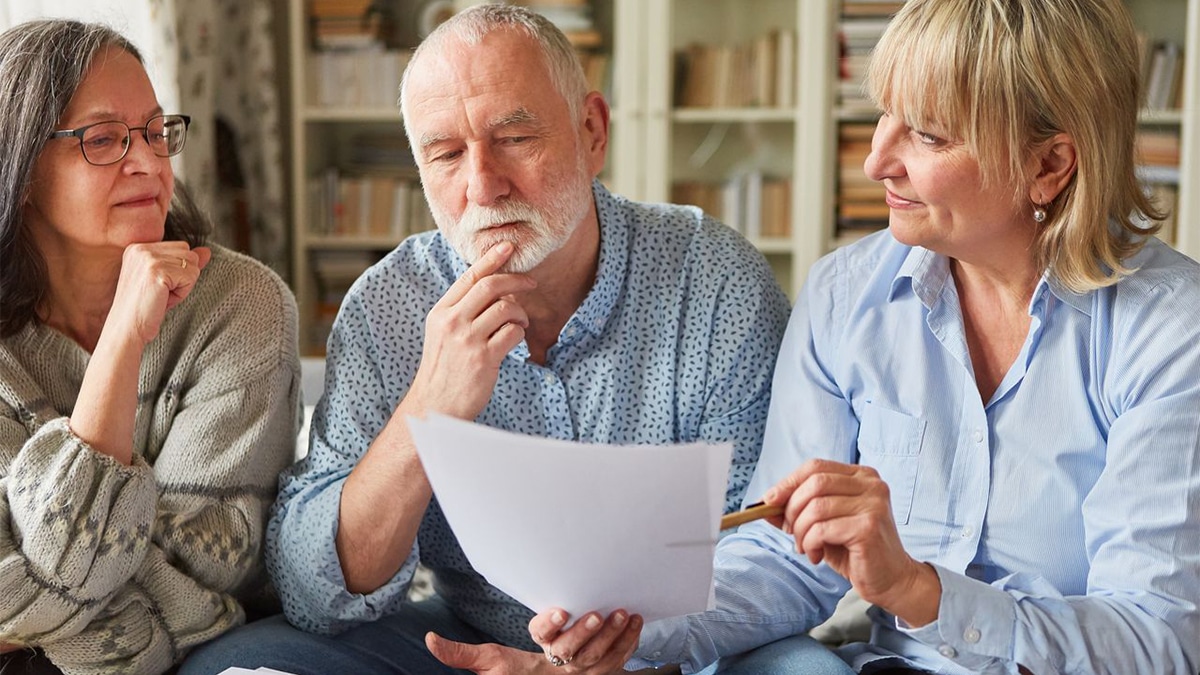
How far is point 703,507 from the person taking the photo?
3.53 ft

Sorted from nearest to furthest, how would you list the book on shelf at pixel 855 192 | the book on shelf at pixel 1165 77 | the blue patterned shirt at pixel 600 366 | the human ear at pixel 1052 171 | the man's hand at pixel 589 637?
the man's hand at pixel 589 637, the human ear at pixel 1052 171, the blue patterned shirt at pixel 600 366, the book on shelf at pixel 1165 77, the book on shelf at pixel 855 192

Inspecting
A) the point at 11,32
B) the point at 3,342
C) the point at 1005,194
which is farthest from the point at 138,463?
the point at 1005,194

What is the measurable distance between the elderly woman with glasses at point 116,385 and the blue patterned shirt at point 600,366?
93mm

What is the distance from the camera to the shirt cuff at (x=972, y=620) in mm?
1238

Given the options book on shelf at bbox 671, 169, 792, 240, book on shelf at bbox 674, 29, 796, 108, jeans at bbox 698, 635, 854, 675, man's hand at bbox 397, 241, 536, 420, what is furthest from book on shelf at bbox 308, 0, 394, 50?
jeans at bbox 698, 635, 854, 675

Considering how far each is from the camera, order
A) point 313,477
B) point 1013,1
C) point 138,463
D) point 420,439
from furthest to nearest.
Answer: point 313,477, point 138,463, point 1013,1, point 420,439

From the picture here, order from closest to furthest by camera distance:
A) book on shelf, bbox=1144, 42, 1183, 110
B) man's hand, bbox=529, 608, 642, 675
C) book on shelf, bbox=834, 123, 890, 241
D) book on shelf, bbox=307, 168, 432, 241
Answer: man's hand, bbox=529, 608, 642, 675, book on shelf, bbox=1144, 42, 1183, 110, book on shelf, bbox=834, 123, 890, 241, book on shelf, bbox=307, 168, 432, 241

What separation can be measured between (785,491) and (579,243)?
526 mm

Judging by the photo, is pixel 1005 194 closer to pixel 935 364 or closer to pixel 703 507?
pixel 935 364

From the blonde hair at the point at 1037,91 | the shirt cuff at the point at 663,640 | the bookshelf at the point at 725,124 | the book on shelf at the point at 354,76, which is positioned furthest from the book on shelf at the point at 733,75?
the shirt cuff at the point at 663,640

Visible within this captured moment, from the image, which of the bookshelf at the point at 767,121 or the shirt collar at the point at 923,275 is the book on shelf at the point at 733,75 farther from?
the shirt collar at the point at 923,275

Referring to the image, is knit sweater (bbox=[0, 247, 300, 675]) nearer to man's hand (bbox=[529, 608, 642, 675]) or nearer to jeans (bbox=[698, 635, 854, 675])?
man's hand (bbox=[529, 608, 642, 675])

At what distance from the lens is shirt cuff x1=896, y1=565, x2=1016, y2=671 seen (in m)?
1.24

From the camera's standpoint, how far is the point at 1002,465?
1.39 m
